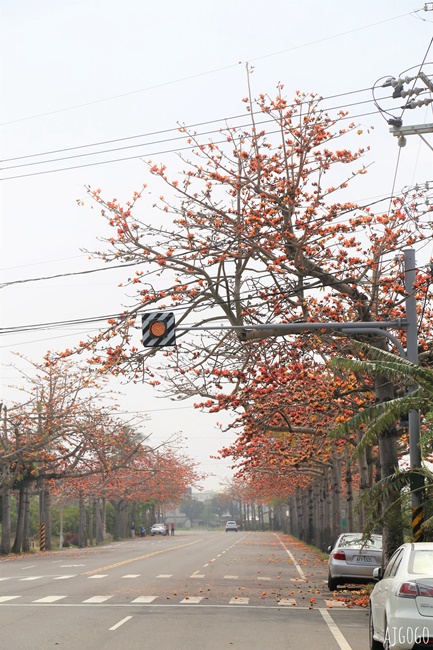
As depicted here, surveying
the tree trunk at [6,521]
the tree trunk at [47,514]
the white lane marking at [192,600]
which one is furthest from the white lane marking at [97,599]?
the tree trunk at [47,514]

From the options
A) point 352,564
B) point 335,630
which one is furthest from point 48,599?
point 352,564

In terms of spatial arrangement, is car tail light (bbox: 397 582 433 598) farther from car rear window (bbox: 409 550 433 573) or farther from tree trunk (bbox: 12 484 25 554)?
tree trunk (bbox: 12 484 25 554)

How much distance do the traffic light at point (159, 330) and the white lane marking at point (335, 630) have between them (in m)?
5.90

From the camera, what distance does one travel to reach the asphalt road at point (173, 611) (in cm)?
1366

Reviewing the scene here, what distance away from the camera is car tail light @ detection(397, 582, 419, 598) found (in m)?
9.49

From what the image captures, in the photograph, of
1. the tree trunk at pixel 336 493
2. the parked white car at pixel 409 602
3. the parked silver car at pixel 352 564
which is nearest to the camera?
the parked white car at pixel 409 602

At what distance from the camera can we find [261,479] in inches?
2464

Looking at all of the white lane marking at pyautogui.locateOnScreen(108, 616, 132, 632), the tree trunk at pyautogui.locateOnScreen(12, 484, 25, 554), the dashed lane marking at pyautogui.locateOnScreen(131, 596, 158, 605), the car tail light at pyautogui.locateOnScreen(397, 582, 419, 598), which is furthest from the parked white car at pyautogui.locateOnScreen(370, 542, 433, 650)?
the tree trunk at pyautogui.locateOnScreen(12, 484, 25, 554)

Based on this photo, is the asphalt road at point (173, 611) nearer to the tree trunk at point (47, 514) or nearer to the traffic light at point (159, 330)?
the traffic light at point (159, 330)

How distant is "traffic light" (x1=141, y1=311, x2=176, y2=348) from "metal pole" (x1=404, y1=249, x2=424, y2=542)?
4.90 m

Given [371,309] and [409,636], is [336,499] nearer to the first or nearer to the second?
[371,309]

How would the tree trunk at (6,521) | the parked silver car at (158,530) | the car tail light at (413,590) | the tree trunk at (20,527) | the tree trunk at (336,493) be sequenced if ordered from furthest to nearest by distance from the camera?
the parked silver car at (158,530)
the tree trunk at (20,527)
the tree trunk at (6,521)
the tree trunk at (336,493)
the car tail light at (413,590)

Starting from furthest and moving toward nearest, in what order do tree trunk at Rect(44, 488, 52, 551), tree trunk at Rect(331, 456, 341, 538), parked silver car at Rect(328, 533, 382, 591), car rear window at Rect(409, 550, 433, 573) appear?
1. tree trunk at Rect(44, 488, 52, 551)
2. tree trunk at Rect(331, 456, 341, 538)
3. parked silver car at Rect(328, 533, 382, 591)
4. car rear window at Rect(409, 550, 433, 573)

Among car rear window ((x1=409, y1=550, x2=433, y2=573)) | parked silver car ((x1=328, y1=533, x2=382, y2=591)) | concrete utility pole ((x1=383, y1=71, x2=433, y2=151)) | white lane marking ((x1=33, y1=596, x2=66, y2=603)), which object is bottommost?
white lane marking ((x1=33, y1=596, x2=66, y2=603))
